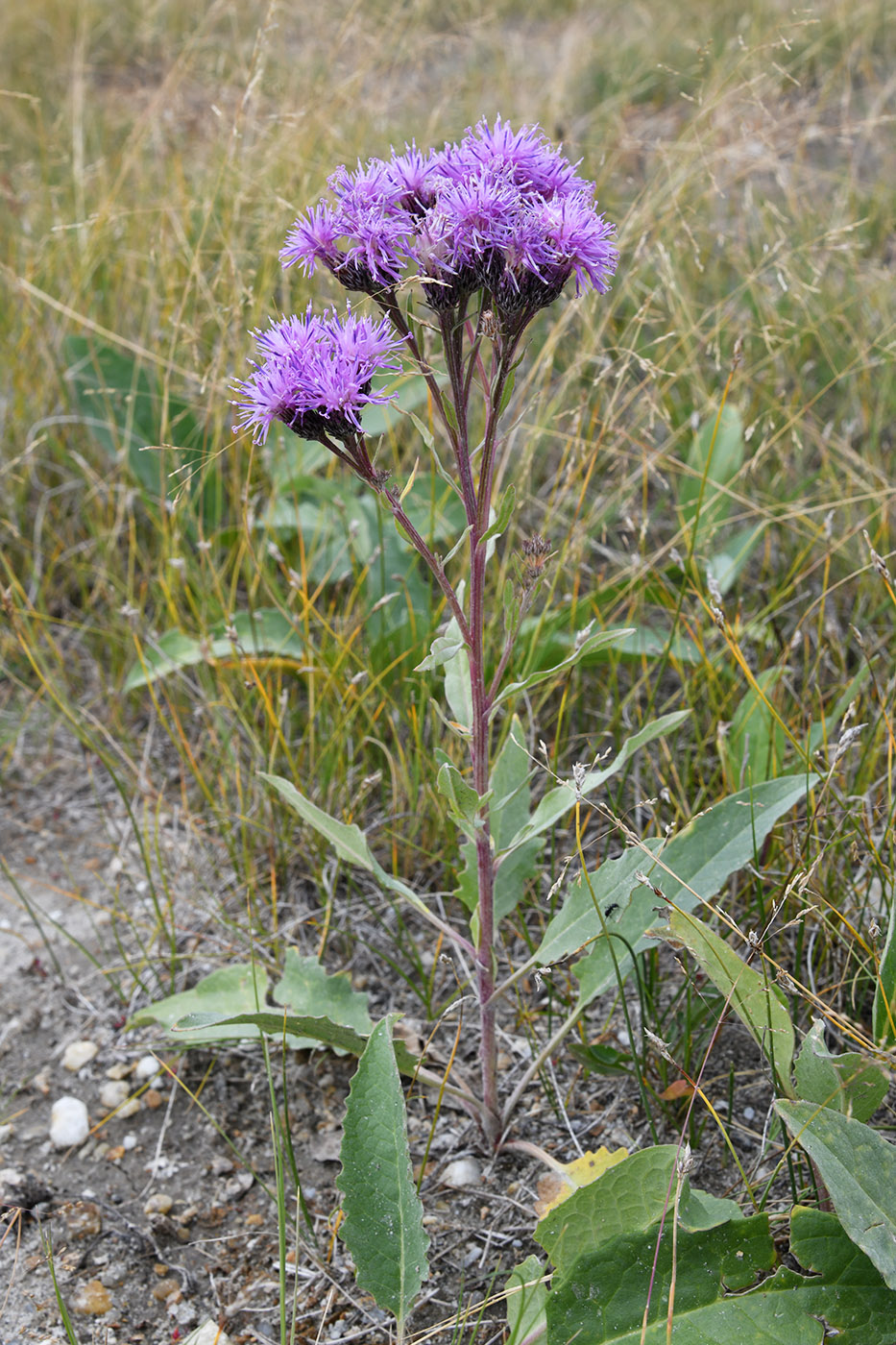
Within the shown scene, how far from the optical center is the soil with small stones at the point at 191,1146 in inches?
59.5

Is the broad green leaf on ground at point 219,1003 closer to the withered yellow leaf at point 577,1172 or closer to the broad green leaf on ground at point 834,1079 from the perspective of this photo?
the withered yellow leaf at point 577,1172

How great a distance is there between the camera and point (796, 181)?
4.02 m

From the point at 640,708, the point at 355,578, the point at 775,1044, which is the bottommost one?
the point at 775,1044

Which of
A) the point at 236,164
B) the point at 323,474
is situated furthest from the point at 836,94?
the point at 323,474

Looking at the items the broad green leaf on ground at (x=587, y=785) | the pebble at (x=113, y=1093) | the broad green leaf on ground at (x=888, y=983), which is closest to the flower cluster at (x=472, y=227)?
the broad green leaf on ground at (x=587, y=785)

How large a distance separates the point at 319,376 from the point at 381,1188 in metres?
1.07

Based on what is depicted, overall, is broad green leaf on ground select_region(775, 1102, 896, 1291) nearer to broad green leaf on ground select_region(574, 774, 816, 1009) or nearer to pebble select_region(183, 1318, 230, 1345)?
broad green leaf on ground select_region(574, 774, 816, 1009)

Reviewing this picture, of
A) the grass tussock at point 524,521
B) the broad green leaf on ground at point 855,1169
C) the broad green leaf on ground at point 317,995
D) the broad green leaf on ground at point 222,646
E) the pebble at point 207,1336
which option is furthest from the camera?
the broad green leaf on ground at point 222,646

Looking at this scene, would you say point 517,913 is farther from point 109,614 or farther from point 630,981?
point 109,614

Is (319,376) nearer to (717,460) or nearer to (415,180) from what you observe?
(415,180)

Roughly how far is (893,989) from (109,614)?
6.75 ft

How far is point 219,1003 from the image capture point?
1735 mm

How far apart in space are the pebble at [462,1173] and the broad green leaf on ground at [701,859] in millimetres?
333

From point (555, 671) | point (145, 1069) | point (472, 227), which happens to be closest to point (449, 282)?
point (472, 227)
